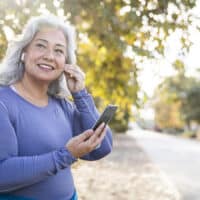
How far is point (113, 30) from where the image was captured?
18.0 ft

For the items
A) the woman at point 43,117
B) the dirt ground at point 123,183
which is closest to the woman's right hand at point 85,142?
the woman at point 43,117

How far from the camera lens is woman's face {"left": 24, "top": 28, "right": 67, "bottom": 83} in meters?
2.10

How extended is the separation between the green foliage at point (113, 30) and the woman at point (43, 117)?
67.0 inches

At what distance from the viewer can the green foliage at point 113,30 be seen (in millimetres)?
4465

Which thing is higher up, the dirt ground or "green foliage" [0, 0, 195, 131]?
"green foliage" [0, 0, 195, 131]

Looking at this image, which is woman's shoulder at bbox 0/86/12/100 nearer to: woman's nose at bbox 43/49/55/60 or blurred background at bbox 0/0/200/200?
woman's nose at bbox 43/49/55/60

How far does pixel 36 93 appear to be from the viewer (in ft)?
6.95

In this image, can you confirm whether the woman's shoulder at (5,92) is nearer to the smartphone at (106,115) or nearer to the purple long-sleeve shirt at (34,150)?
the purple long-sleeve shirt at (34,150)

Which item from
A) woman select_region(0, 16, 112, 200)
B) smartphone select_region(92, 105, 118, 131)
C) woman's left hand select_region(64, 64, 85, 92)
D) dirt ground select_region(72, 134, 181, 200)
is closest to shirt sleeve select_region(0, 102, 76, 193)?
woman select_region(0, 16, 112, 200)

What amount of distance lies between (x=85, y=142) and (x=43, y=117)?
0.23m

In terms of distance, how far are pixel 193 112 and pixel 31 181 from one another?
3935 centimetres

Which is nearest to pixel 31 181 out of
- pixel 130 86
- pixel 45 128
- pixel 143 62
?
pixel 45 128

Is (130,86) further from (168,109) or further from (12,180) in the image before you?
(168,109)

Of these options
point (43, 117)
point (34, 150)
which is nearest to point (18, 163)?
point (34, 150)
